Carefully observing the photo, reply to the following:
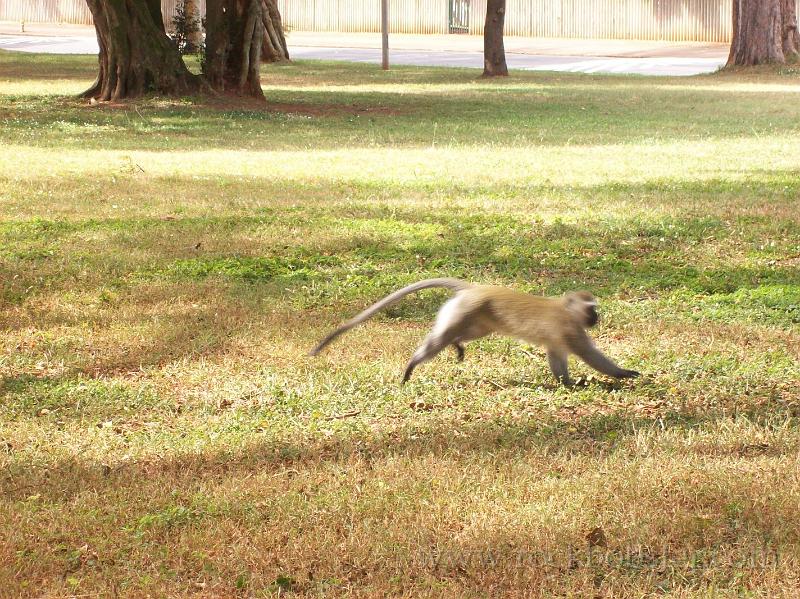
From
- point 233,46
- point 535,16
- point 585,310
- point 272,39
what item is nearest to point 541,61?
point 272,39

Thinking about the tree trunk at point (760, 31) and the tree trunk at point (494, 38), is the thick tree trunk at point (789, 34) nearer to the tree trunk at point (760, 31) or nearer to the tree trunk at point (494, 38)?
the tree trunk at point (760, 31)

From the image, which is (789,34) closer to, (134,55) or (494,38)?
(494,38)

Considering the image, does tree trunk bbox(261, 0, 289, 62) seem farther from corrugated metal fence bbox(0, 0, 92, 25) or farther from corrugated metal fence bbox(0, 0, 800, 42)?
corrugated metal fence bbox(0, 0, 92, 25)

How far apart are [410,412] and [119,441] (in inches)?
49.3

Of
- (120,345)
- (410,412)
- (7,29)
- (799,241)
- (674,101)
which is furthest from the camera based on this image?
(7,29)

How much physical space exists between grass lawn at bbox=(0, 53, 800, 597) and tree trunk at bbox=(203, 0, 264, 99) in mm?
8509

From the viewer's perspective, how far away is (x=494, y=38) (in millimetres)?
27609

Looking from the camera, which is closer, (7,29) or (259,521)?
(259,521)

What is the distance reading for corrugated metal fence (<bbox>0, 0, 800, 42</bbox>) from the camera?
4691 centimetres

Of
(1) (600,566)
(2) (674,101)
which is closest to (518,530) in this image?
(1) (600,566)

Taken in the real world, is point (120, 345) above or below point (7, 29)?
below

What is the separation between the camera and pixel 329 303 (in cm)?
696

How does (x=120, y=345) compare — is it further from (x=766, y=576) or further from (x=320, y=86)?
(x=320, y=86)

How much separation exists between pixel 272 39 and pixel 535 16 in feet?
64.7
